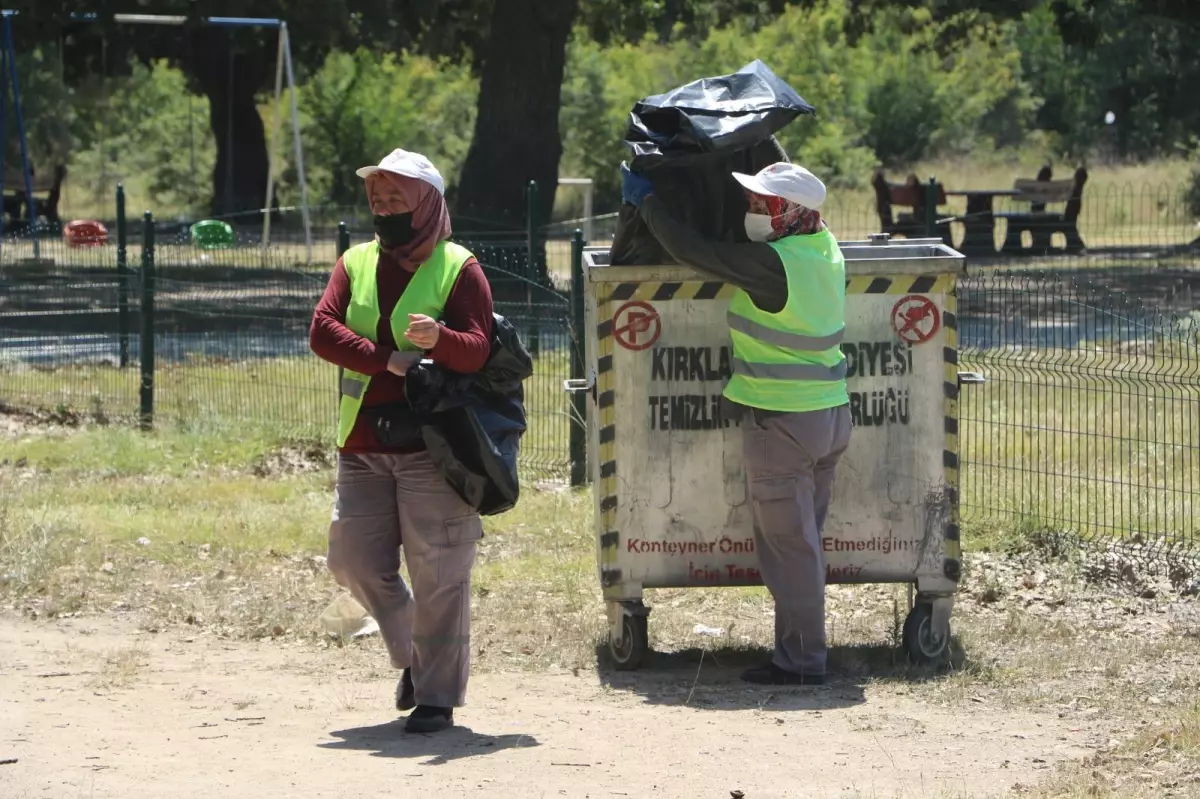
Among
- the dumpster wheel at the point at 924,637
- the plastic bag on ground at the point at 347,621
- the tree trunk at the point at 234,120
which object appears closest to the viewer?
the dumpster wheel at the point at 924,637

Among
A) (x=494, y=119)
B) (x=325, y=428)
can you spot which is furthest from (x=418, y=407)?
(x=494, y=119)

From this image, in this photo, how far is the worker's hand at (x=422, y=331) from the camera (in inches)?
215

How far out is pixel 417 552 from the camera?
18.9ft

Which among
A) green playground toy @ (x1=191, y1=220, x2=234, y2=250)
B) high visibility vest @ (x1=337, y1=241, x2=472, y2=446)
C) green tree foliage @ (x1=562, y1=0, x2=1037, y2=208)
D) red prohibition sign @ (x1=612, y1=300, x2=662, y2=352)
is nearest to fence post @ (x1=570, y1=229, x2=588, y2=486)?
red prohibition sign @ (x1=612, y1=300, x2=662, y2=352)

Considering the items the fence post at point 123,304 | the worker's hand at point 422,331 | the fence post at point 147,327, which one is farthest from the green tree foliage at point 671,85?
the worker's hand at point 422,331

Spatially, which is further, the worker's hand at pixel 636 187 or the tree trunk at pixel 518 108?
the tree trunk at pixel 518 108

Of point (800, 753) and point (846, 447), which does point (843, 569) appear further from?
point (800, 753)

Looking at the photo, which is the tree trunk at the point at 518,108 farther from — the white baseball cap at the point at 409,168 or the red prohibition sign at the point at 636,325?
the white baseball cap at the point at 409,168

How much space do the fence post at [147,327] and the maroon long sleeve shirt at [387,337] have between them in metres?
7.19

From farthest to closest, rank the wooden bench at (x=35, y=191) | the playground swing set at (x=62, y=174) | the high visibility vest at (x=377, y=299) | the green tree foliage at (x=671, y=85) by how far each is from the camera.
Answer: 1. the green tree foliage at (x=671, y=85)
2. the wooden bench at (x=35, y=191)
3. the playground swing set at (x=62, y=174)
4. the high visibility vest at (x=377, y=299)

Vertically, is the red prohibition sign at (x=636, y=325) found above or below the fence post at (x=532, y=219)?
below

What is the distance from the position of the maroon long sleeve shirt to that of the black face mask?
11 cm

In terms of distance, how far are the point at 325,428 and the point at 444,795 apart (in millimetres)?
7125

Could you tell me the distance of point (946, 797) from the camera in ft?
16.6
